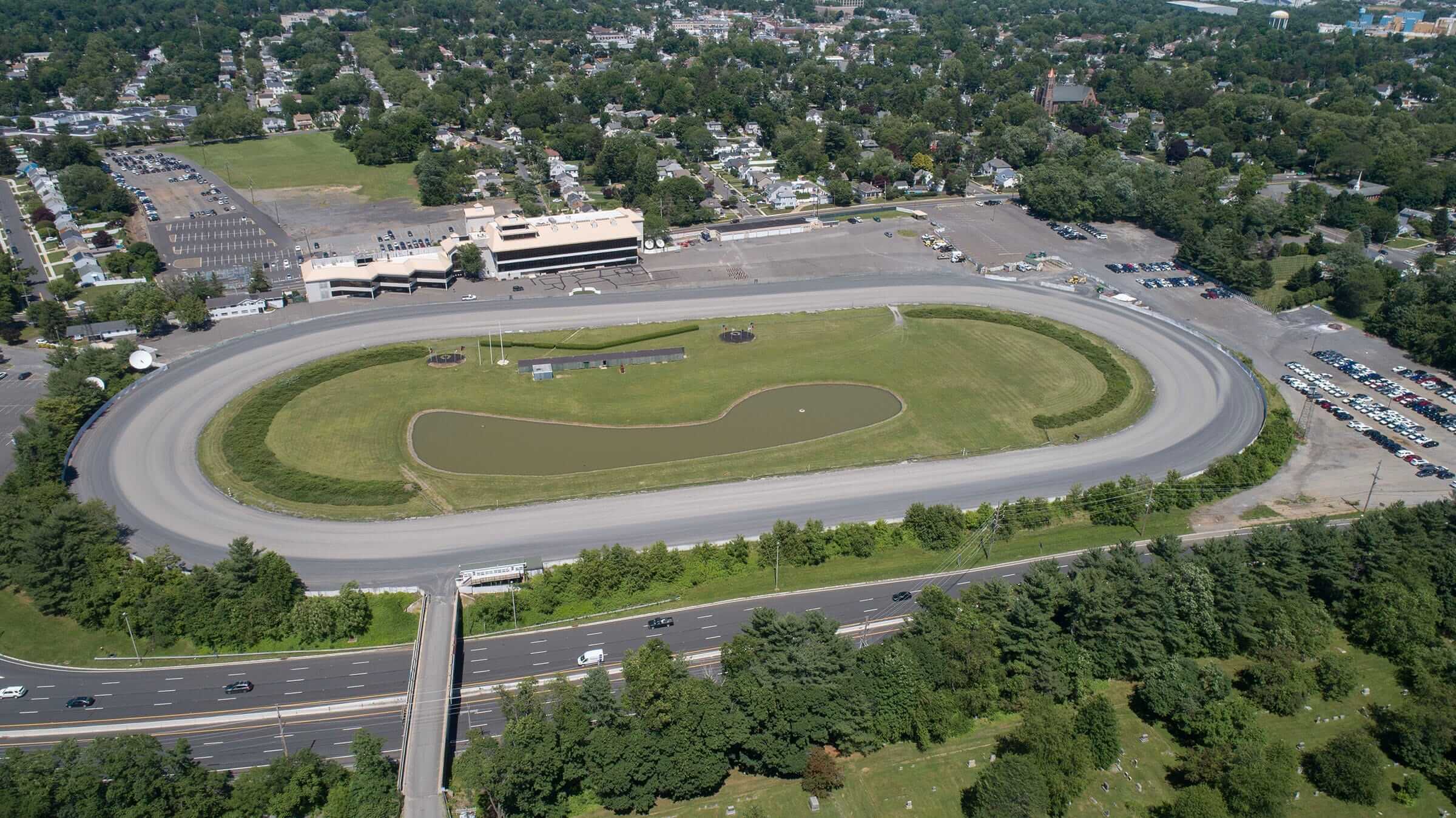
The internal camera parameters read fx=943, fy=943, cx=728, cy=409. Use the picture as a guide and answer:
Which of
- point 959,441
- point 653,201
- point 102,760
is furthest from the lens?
point 653,201

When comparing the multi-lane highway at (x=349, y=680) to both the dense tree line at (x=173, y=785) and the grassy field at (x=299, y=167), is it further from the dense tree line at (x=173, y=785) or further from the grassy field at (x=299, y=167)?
the grassy field at (x=299, y=167)

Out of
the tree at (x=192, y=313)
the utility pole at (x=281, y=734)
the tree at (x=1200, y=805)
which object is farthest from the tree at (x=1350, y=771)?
the tree at (x=192, y=313)

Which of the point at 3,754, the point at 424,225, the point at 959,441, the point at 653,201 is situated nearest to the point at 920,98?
the point at 653,201

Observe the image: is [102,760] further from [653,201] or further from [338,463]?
[653,201]

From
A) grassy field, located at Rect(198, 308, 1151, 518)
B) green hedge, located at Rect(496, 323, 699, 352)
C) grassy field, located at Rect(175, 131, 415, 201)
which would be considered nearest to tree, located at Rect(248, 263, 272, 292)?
grassy field, located at Rect(198, 308, 1151, 518)

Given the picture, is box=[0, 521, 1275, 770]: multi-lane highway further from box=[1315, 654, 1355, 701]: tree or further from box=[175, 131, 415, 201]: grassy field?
box=[175, 131, 415, 201]: grassy field

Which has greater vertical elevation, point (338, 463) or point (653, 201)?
point (653, 201)

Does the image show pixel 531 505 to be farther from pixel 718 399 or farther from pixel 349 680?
pixel 718 399
